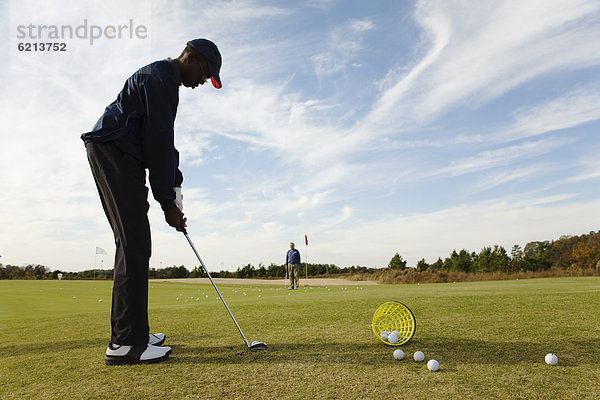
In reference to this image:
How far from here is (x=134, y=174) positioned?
138 inches

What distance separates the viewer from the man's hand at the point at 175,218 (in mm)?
3699

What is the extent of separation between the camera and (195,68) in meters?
3.78

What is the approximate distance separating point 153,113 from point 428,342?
3.18 metres

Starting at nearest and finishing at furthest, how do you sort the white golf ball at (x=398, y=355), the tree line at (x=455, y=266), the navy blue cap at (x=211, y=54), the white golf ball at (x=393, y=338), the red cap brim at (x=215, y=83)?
the white golf ball at (x=398, y=355)
the white golf ball at (x=393, y=338)
the navy blue cap at (x=211, y=54)
the red cap brim at (x=215, y=83)
the tree line at (x=455, y=266)

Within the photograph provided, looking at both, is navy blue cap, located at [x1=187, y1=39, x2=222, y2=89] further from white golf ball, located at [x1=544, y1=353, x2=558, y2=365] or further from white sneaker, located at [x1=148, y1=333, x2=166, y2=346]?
white golf ball, located at [x1=544, y1=353, x2=558, y2=365]

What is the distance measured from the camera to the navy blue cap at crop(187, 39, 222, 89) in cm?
372

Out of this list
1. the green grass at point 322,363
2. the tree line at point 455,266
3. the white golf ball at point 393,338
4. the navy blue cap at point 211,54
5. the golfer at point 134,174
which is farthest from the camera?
the tree line at point 455,266

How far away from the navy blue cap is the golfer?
0.35m

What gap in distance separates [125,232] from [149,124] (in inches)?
36.4

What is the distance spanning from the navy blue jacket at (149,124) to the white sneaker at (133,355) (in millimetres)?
1240

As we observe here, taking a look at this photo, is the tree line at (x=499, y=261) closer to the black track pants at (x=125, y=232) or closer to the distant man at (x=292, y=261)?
the distant man at (x=292, y=261)

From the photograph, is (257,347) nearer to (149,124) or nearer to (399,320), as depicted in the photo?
(399,320)

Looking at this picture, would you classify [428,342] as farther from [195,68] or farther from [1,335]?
[1,335]

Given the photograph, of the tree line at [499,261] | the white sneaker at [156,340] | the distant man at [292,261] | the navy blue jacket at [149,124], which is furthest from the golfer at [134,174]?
the tree line at [499,261]
